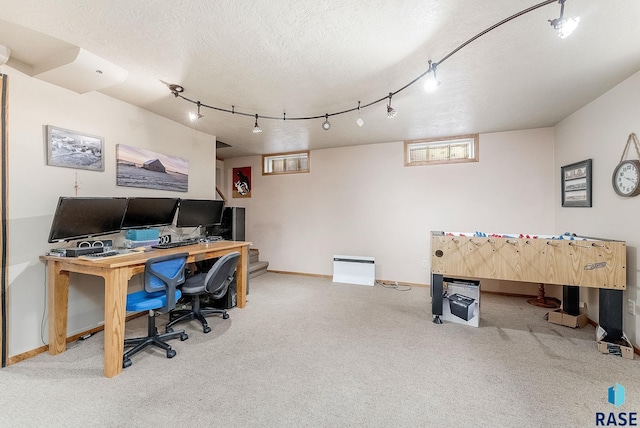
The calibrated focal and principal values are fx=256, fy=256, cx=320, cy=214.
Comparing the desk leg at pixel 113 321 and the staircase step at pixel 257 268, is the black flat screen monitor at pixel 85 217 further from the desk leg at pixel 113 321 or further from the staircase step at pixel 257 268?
the staircase step at pixel 257 268

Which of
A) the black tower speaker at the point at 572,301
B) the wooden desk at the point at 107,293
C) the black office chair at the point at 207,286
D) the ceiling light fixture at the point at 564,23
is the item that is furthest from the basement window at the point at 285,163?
the black tower speaker at the point at 572,301

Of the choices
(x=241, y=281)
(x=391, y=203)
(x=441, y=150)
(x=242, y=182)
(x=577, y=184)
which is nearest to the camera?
(x=577, y=184)

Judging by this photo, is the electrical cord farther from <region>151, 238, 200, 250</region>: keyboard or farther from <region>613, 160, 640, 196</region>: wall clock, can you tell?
<region>151, 238, 200, 250</region>: keyboard

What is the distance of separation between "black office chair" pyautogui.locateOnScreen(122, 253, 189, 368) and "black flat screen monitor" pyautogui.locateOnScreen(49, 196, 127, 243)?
0.78 m

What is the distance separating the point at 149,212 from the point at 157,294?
1190 millimetres

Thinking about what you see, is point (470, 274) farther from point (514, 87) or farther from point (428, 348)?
point (514, 87)

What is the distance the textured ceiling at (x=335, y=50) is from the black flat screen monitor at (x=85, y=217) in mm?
1250

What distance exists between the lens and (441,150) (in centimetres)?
457

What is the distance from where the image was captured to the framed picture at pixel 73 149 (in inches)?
97.3

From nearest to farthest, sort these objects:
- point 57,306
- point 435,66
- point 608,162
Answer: point 435,66 < point 57,306 < point 608,162

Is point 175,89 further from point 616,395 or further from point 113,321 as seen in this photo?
point 616,395

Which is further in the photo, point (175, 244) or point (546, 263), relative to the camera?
point (175, 244)

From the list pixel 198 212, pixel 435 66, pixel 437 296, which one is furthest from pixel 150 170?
pixel 437 296

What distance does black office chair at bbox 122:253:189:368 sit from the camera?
2.23 metres
